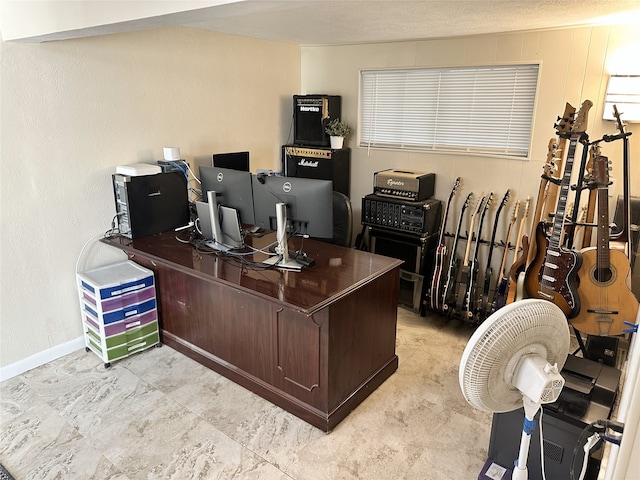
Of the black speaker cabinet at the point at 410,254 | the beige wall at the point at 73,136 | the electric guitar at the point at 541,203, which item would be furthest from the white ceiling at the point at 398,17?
the black speaker cabinet at the point at 410,254

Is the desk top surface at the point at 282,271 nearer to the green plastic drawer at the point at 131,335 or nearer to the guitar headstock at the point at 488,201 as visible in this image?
the green plastic drawer at the point at 131,335

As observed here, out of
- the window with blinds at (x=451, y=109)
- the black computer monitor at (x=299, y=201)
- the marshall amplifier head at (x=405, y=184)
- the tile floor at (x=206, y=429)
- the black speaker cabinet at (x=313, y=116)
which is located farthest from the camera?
the black speaker cabinet at (x=313, y=116)

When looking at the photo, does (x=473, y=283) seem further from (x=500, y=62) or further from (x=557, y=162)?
(x=500, y=62)

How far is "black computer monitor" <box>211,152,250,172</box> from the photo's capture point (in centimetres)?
340

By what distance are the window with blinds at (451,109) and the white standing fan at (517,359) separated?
2316 mm

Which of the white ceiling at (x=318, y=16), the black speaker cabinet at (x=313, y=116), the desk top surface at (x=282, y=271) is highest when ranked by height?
the white ceiling at (x=318, y=16)

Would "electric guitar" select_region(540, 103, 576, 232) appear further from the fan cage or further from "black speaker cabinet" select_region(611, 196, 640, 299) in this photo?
the fan cage

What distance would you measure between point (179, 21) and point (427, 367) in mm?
2425

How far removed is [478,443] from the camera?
2.29 metres

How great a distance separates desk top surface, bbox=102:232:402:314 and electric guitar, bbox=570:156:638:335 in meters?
0.96

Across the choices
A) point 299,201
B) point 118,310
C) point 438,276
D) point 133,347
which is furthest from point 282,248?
point 438,276

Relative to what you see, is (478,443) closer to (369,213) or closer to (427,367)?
(427,367)

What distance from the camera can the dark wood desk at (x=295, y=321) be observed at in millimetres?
2268

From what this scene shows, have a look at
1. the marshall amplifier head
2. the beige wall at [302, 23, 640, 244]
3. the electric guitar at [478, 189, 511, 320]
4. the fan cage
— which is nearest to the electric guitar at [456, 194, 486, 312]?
the electric guitar at [478, 189, 511, 320]
